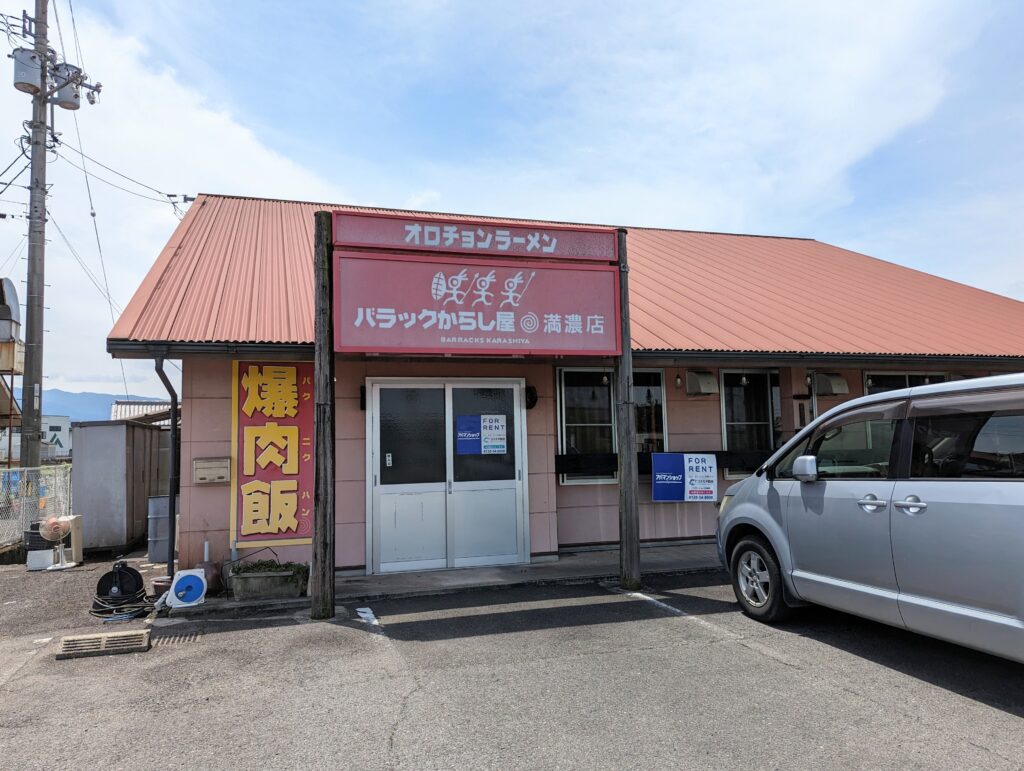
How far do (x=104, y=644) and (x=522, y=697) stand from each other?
3.50 meters

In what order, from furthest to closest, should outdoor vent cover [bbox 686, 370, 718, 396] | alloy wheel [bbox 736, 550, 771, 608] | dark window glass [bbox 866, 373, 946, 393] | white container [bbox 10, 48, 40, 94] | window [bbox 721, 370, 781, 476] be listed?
white container [bbox 10, 48, 40, 94], dark window glass [bbox 866, 373, 946, 393], window [bbox 721, 370, 781, 476], outdoor vent cover [bbox 686, 370, 718, 396], alloy wheel [bbox 736, 550, 771, 608]

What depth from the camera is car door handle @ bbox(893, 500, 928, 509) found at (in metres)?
4.23

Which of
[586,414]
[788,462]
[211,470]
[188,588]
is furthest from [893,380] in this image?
[188,588]

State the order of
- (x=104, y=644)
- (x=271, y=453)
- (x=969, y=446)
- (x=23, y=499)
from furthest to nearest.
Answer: (x=23, y=499), (x=271, y=453), (x=104, y=644), (x=969, y=446)

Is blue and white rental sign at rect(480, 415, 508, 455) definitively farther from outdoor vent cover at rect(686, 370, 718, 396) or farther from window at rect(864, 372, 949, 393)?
window at rect(864, 372, 949, 393)

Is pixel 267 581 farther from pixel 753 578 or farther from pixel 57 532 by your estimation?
pixel 753 578

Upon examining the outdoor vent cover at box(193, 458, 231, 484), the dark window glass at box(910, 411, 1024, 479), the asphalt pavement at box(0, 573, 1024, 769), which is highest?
the dark window glass at box(910, 411, 1024, 479)

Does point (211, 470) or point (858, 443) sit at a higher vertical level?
point (858, 443)

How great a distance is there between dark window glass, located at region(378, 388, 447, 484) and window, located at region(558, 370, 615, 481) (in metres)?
1.90

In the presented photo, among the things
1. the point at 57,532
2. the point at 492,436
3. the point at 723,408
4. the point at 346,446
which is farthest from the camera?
the point at 723,408

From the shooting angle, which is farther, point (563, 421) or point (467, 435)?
point (563, 421)

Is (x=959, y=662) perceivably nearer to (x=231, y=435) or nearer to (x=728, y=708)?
(x=728, y=708)

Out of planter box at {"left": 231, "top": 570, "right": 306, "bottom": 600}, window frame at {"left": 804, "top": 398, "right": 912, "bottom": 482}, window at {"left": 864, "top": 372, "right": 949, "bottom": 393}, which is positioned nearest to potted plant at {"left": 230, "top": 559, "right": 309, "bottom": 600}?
planter box at {"left": 231, "top": 570, "right": 306, "bottom": 600}

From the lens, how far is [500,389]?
27.4 ft
